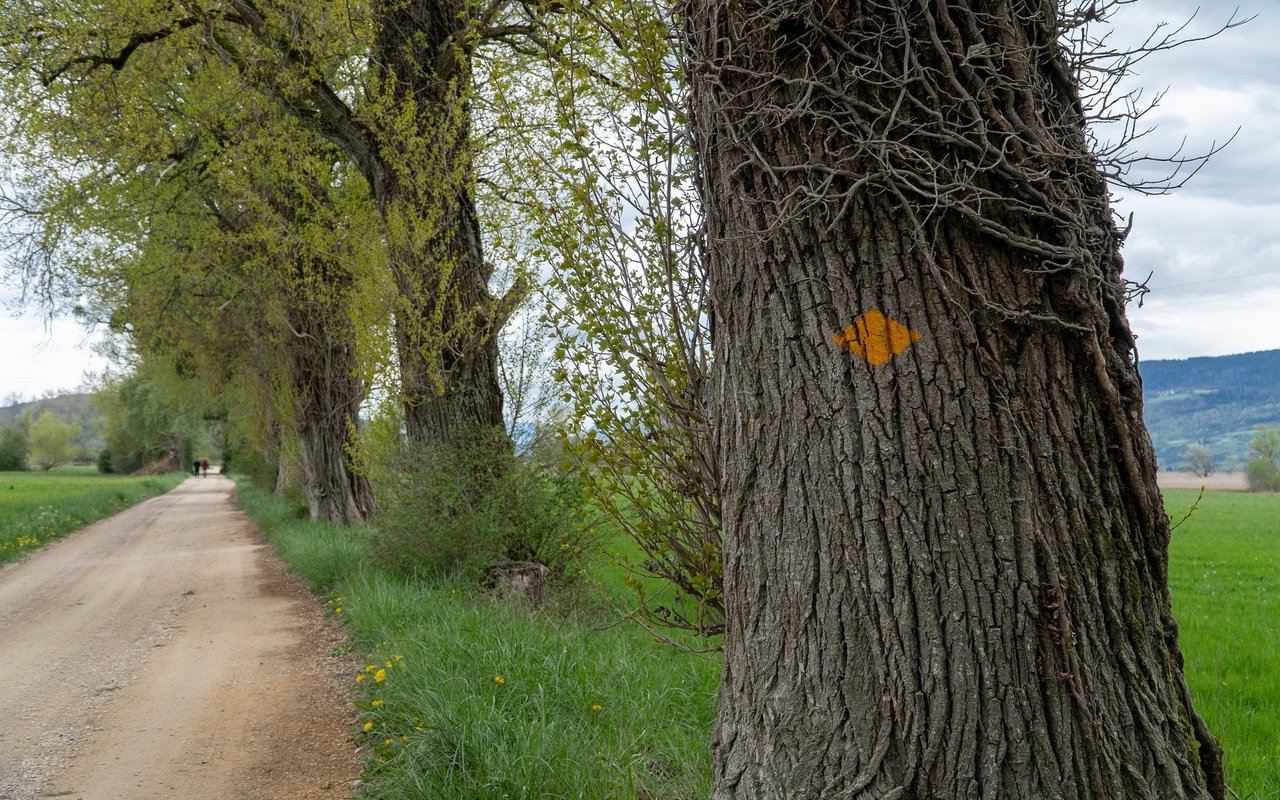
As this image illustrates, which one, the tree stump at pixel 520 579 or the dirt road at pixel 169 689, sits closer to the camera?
the dirt road at pixel 169 689

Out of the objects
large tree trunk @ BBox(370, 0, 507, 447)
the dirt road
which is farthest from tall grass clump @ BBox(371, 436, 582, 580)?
the dirt road

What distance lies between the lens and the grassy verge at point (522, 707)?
4.06m

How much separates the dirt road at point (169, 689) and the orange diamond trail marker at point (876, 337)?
3824 millimetres

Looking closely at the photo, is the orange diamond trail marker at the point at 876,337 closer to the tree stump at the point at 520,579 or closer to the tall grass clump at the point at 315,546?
the tree stump at the point at 520,579

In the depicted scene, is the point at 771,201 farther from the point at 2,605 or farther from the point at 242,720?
the point at 2,605

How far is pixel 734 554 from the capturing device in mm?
2783

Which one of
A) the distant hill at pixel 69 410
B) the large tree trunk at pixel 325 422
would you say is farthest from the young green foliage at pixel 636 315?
the distant hill at pixel 69 410

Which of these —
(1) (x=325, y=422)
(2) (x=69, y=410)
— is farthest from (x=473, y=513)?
(2) (x=69, y=410)

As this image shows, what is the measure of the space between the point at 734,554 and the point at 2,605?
40.2 ft

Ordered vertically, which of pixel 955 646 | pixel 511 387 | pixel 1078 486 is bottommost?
pixel 955 646

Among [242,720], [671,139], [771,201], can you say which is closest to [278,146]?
[242,720]

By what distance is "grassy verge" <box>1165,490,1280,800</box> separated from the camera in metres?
5.25

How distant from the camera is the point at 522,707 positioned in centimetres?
481

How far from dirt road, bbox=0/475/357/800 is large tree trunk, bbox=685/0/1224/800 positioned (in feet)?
11.3
